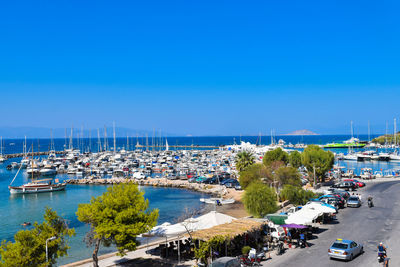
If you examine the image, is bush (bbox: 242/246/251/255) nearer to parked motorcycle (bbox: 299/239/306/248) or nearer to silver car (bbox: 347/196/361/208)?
parked motorcycle (bbox: 299/239/306/248)

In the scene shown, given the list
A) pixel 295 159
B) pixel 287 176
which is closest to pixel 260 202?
pixel 287 176

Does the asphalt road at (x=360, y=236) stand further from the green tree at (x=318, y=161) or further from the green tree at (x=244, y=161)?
the green tree at (x=244, y=161)

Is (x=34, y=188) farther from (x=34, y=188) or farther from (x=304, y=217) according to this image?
(x=304, y=217)

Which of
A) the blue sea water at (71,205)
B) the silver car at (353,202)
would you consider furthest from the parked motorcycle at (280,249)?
the silver car at (353,202)

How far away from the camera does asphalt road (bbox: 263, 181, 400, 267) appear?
19188mm

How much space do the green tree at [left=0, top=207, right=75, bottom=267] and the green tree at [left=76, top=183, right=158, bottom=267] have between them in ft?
5.19

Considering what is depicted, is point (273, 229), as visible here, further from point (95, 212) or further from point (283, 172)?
point (283, 172)

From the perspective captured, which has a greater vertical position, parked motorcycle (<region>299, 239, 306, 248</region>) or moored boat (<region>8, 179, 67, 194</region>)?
parked motorcycle (<region>299, 239, 306, 248</region>)

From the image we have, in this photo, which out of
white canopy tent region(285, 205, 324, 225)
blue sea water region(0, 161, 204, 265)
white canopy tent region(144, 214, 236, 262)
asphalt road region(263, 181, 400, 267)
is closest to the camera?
asphalt road region(263, 181, 400, 267)

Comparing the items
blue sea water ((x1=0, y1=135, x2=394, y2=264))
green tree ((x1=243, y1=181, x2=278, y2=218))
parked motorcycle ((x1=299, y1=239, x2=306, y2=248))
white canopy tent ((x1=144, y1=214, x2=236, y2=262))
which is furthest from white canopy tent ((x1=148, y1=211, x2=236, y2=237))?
blue sea water ((x1=0, y1=135, x2=394, y2=264))

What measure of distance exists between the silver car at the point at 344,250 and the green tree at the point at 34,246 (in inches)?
595

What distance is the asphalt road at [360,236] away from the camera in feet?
63.0

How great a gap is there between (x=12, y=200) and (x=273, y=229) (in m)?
50.9

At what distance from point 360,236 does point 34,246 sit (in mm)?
22107
